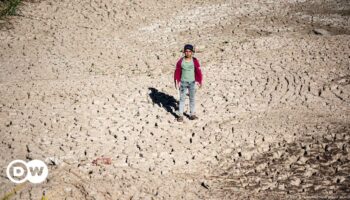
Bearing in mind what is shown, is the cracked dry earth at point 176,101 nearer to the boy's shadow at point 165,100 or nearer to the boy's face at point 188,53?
the boy's shadow at point 165,100

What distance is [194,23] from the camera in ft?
36.2

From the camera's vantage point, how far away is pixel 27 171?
502 cm

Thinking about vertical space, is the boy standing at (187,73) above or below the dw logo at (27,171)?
above

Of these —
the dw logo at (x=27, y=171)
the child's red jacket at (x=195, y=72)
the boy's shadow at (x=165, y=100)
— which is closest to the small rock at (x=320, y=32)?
the boy's shadow at (x=165, y=100)

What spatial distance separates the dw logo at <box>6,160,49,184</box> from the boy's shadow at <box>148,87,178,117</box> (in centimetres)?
269

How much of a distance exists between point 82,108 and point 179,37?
4466mm

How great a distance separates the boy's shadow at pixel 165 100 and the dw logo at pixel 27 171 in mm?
2685

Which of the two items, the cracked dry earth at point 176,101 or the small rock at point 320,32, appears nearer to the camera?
the cracked dry earth at point 176,101

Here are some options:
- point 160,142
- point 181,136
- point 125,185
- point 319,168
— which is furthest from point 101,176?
point 319,168

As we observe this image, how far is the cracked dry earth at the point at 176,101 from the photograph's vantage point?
488cm

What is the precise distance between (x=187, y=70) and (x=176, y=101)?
4.36 feet

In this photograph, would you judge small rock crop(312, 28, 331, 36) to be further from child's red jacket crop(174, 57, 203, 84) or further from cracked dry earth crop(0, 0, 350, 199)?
child's red jacket crop(174, 57, 203, 84)

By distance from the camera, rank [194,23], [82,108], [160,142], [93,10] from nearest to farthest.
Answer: [160,142], [82,108], [194,23], [93,10]

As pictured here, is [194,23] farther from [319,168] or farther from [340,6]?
[319,168]
